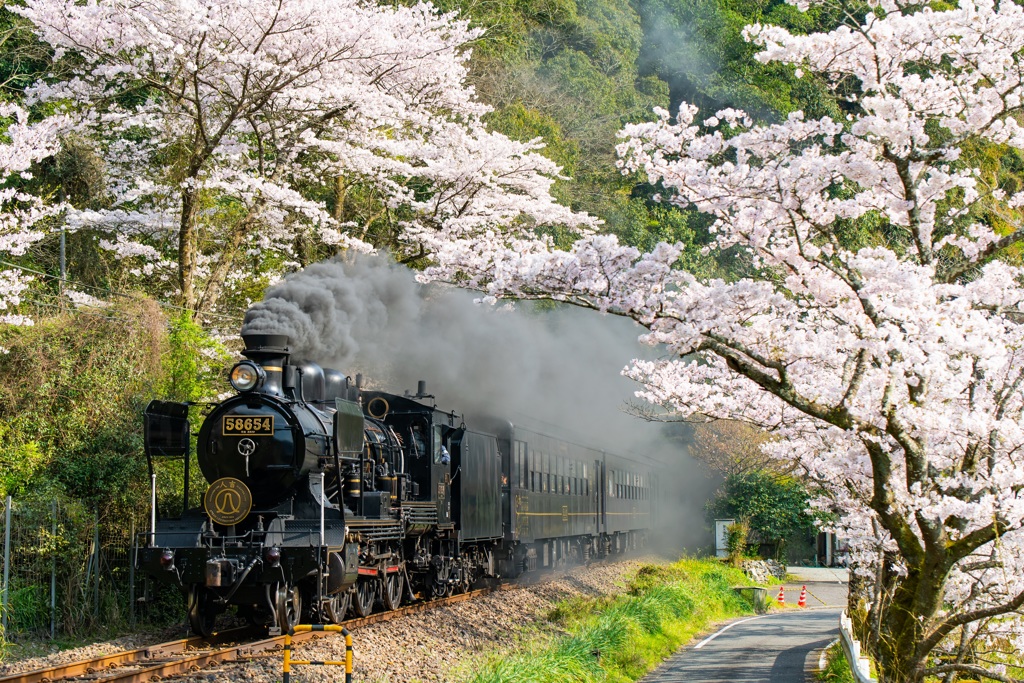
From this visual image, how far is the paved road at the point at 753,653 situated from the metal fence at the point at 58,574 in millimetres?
6788

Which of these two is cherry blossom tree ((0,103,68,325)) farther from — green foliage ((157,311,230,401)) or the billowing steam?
the billowing steam

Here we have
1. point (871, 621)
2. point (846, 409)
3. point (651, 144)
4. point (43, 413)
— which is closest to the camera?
point (846, 409)

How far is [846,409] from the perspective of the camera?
7.25m

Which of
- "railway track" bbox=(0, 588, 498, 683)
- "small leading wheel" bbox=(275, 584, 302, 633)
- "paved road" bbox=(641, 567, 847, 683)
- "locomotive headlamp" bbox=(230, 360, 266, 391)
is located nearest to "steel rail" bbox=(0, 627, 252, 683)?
"railway track" bbox=(0, 588, 498, 683)

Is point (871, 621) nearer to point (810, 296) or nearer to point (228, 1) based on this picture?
point (810, 296)

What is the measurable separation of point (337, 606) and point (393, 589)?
209cm

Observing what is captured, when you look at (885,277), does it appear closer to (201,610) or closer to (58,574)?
A: (201,610)

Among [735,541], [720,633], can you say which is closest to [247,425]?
[720,633]

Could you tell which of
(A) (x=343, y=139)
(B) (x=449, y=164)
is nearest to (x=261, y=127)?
(A) (x=343, y=139)

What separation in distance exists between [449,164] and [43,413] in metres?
8.57

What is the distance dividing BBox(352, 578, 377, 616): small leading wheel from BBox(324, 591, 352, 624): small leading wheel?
12cm

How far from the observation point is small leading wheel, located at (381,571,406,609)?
43.0 ft

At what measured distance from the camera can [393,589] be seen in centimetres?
1355

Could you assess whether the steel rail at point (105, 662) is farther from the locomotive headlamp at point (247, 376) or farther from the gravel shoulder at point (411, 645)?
the locomotive headlamp at point (247, 376)
